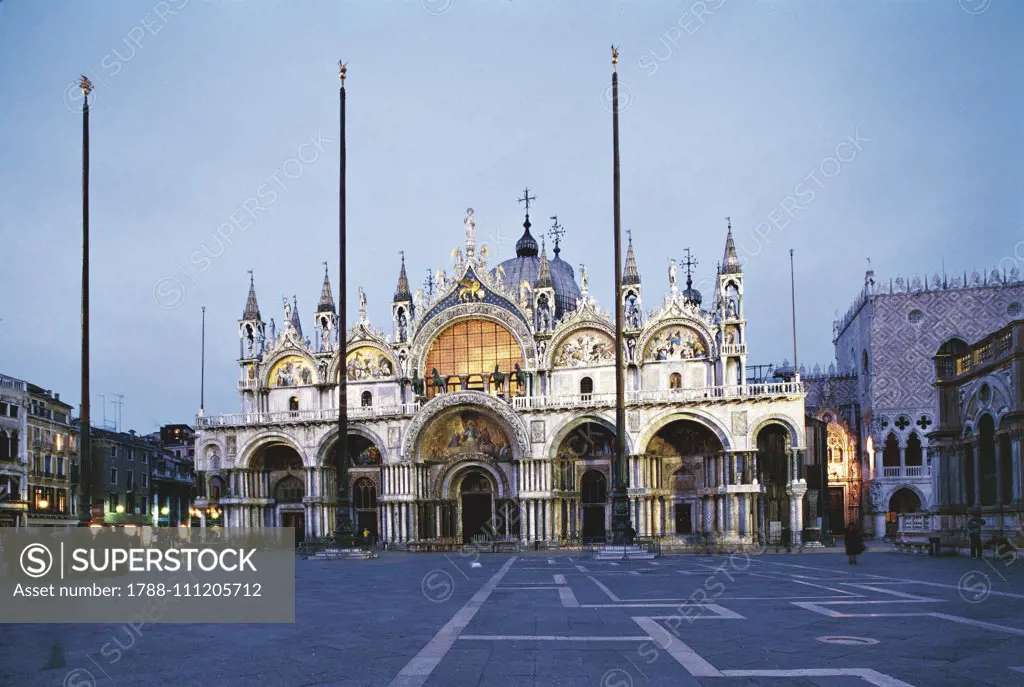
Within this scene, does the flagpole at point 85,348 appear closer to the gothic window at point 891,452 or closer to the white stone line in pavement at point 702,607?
the white stone line in pavement at point 702,607

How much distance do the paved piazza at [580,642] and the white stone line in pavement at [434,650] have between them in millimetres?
28

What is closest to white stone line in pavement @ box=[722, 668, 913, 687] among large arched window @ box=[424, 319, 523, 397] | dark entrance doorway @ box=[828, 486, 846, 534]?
large arched window @ box=[424, 319, 523, 397]

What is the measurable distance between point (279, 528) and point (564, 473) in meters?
18.6

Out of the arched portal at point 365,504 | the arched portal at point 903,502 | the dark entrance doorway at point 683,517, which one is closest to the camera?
the dark entrance doorway at point 683,517

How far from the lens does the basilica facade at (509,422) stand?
50562mm

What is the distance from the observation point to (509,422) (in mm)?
51656

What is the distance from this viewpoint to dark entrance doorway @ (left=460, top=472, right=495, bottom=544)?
55.3 m

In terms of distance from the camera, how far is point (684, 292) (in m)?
75.9

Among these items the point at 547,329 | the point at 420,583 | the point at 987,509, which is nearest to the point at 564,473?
the point at 547,329

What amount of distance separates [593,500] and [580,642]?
43.3m

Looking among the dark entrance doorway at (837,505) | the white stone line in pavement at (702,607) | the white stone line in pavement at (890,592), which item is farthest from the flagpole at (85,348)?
the dark entrance doorway at (837,505)

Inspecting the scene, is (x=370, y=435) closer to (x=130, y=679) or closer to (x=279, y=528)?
(x=279, y=528)

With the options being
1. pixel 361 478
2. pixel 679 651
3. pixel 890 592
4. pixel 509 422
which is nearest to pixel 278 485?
pixel 361 478

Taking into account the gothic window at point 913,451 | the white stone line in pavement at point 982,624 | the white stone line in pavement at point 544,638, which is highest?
the gothic window at point 913,451
